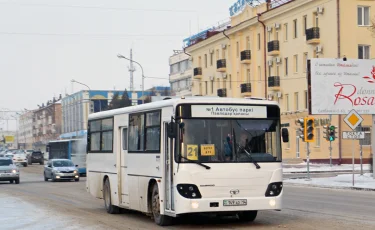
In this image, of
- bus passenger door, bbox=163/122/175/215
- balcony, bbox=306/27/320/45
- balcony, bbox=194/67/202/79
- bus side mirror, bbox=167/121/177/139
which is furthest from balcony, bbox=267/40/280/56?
bus side mirror, bbox=167/121/177/139

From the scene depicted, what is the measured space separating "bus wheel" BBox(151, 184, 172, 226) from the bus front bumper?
1.10 meters

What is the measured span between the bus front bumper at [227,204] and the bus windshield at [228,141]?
786 mm

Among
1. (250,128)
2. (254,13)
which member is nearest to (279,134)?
(250,128)

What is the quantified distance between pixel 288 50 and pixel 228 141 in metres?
53.4

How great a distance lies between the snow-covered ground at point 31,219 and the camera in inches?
669

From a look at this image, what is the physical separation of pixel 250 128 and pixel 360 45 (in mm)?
47143

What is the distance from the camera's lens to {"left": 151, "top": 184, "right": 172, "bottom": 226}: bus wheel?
16.3 m

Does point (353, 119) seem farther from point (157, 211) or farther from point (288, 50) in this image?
point (288, 50)

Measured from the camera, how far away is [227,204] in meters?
15.4

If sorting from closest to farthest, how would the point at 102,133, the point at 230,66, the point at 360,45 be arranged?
the point at 102,133 < the point at 360,45 < the point at 230,66

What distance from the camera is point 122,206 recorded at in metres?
19.4


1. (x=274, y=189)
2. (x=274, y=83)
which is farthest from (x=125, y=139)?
(x=274, y=83)

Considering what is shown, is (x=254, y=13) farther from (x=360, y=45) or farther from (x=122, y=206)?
(x=122, y=206)

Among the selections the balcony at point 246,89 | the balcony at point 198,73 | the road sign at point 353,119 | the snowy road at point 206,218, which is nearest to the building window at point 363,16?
the balcony at point 246,89
